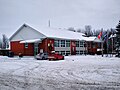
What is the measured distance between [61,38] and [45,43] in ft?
16.2

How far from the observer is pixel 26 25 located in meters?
40.6

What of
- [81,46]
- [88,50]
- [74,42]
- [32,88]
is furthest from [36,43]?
[32,88]

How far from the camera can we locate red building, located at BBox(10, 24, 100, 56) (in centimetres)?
3722

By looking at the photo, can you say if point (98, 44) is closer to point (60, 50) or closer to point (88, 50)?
point (88, 50)

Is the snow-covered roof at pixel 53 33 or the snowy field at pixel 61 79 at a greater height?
the snow-covered roof at pixel 53 33

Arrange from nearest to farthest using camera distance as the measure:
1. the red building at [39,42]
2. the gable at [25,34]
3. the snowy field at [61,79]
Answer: the snowy field at [61,79] < the red building at [39,42] < the gable at [25,34]

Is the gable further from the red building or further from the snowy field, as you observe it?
the snowy field

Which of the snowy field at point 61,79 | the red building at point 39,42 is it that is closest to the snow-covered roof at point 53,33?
the red building at point 39,42

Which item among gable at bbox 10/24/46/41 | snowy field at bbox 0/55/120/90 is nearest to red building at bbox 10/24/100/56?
gable at bbox 10/24/46/41

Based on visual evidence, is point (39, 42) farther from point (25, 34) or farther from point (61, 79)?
point (61, 79)

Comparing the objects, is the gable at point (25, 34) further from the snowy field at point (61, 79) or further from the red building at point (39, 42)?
the snowy field at point (61, 79)

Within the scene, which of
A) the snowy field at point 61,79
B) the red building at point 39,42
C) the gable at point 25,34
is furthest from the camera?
the gable at point 25,34

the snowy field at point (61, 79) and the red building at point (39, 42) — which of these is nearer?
the snowy field at point (61, 79)

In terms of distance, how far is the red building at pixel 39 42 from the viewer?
37219 mm
